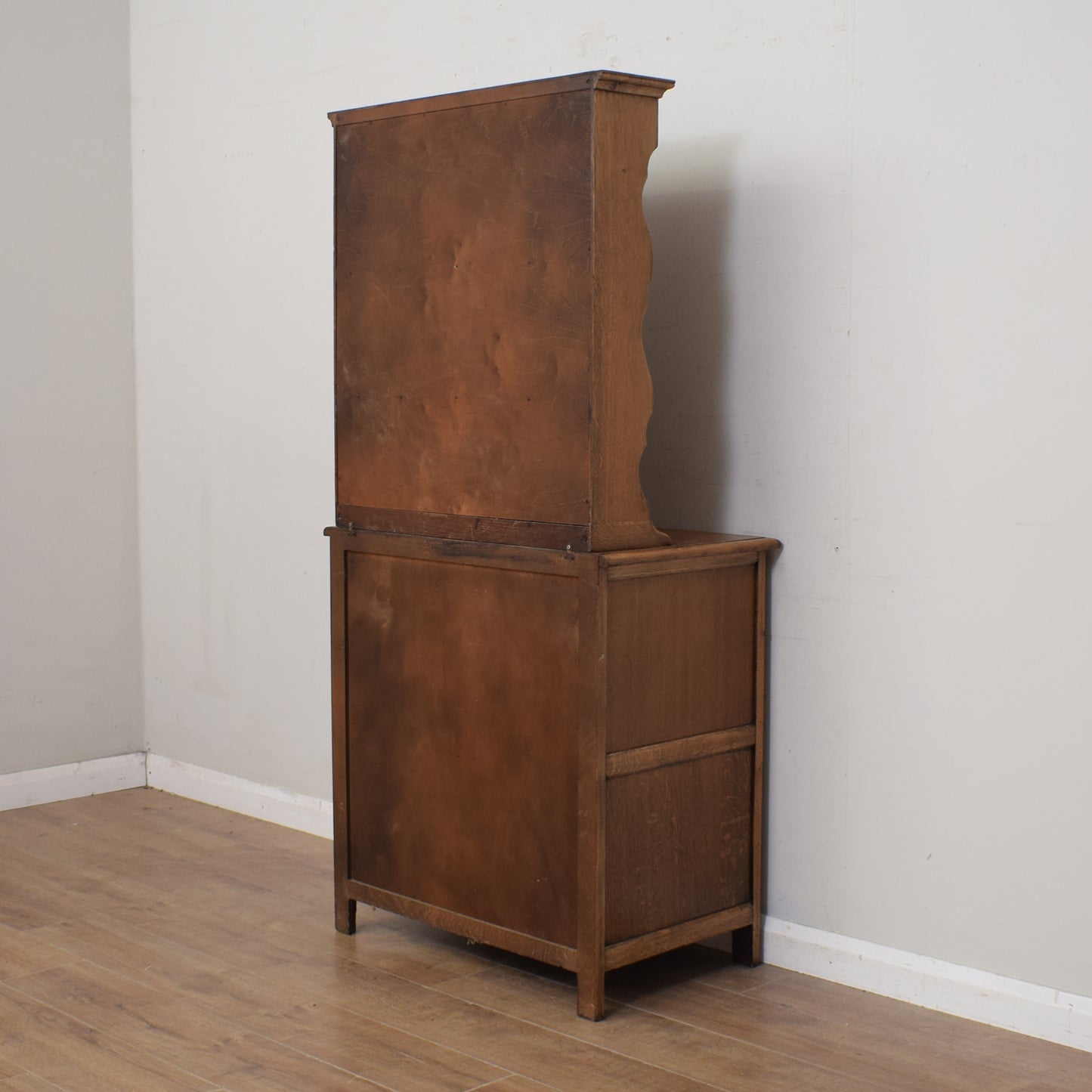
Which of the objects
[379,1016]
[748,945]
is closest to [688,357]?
[748,945]

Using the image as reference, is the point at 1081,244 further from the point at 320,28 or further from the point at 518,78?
the point at 320,28

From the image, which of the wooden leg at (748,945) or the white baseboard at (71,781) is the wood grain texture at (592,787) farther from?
the white baseboard at (71,781)

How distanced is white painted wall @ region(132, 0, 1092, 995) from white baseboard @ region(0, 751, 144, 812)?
223cm

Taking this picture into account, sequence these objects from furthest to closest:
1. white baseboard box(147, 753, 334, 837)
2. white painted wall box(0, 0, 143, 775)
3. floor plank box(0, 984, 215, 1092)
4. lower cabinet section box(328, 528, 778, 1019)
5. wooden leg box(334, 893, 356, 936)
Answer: white painted wall box(0, 0, 143, 775) < white baseboard box(147, 753, 334, 837) < wooden leg box(334, 893, 356, 936) < lower cabinet section box(328, 528, 778, 1019) < floor plank box(0, 984, 215, 1092)

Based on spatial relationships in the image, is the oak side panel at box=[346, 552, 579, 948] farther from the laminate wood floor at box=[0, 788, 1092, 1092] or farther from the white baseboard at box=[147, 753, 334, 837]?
the white baseboard at box=[147, 753, 334, 837]

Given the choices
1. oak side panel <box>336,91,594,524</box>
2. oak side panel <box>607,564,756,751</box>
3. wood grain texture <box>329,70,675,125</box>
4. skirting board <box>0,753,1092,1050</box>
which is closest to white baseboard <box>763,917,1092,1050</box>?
skirting board <box>0,753,1092,1050</box>

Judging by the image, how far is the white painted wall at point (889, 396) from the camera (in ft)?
8.73

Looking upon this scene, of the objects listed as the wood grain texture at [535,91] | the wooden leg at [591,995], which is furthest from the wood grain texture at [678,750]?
the wood grain texture at [535,91]

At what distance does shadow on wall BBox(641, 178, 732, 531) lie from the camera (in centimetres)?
316

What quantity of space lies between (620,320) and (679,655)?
2.22 feet

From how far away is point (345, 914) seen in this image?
3.28 metres

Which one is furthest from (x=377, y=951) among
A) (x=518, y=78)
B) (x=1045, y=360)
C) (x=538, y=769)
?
(x=518, y=78)

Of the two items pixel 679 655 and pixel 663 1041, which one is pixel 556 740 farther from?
pixel 663 1041

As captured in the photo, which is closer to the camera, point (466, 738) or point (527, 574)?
point (527, 574)
